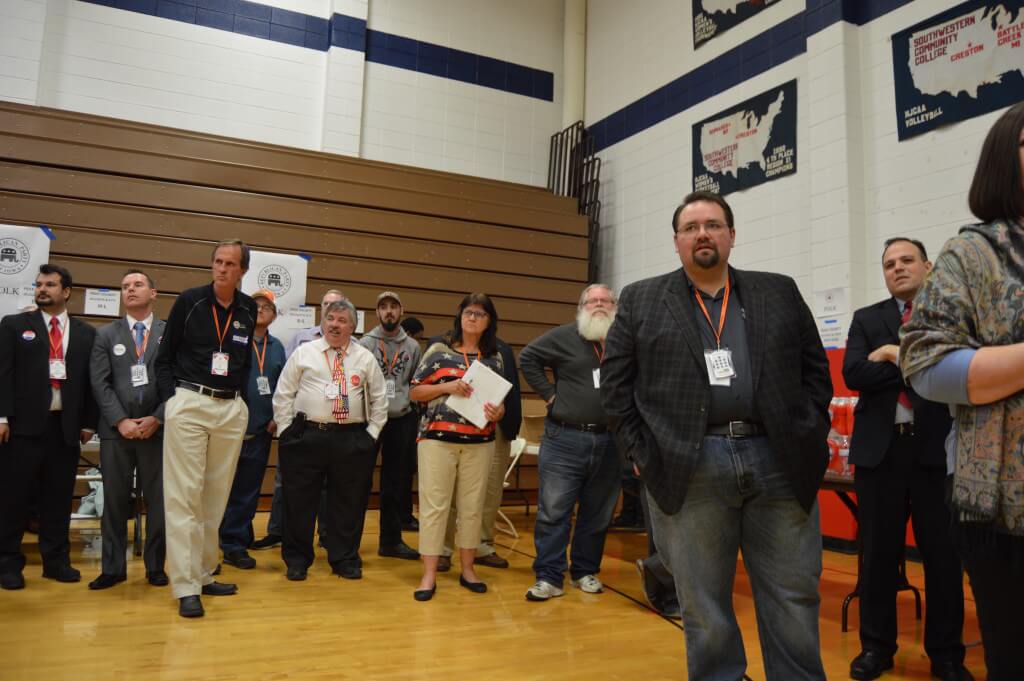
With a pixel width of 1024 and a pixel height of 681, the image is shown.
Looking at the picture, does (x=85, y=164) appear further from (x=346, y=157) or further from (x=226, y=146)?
(x=346, y=157)

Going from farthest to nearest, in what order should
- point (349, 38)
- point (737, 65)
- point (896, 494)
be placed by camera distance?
point (349, 38) < point (737, 65) < point (896, 494)

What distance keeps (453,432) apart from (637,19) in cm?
630

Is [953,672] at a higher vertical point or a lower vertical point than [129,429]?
lower

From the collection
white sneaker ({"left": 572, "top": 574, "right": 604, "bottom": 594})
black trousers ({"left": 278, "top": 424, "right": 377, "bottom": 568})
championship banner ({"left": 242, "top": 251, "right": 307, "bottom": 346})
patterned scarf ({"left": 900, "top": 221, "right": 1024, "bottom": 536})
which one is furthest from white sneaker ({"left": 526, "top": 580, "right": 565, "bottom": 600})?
championship banner ({"left": 242, "top": 251, "right": 307, "bottom": 346})

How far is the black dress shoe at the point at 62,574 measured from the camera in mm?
3500

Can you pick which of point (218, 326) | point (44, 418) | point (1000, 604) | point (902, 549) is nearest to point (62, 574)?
point (44, 418)

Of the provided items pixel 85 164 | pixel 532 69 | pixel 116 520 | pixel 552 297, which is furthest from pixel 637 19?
pixel 116 520

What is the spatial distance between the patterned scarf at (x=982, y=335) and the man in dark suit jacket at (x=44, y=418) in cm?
387

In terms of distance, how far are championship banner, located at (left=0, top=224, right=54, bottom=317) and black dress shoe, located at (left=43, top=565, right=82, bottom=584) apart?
2.87 metres

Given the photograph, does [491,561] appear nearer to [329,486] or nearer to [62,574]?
[329,486]

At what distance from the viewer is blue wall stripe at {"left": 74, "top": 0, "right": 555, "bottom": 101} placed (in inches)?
290

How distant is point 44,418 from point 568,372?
8.78ft

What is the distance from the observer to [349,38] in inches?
310

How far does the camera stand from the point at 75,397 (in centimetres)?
364
